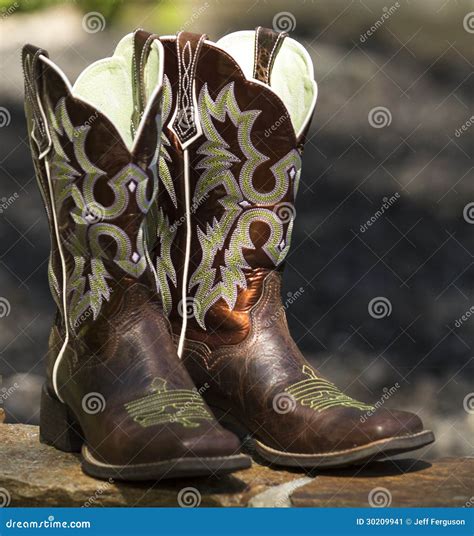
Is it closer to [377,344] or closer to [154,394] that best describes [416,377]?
[377,344]

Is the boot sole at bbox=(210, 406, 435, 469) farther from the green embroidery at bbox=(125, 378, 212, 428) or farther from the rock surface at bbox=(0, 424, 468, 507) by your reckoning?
the green embroidery at bbox=(125, 378, 212, 428)

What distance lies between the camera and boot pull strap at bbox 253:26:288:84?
2588 mm

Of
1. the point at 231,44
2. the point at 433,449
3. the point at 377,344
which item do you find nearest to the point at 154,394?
the point at 231,44

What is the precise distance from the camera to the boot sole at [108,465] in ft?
6.48

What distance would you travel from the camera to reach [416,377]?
4.25 metres

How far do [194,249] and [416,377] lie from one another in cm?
200

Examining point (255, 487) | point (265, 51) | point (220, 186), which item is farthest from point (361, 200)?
point (255, 487)

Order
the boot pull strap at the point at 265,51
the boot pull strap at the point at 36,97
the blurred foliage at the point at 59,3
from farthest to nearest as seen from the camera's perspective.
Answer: the blurred foliage at the point at 59,3 → the boot pull strap at the point at 265,51 → the boot pull strap at the point at 36,97

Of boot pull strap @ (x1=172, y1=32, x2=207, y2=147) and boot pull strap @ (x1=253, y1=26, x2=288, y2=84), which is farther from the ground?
boot pull strap @ (x1=253, y1=26, x2=288, y2=84)

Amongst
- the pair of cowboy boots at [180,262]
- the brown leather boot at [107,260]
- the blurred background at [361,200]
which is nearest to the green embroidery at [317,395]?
the pair of cowboy boots at [180,262]

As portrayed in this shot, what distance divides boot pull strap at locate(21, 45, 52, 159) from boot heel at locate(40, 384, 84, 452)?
0.62m

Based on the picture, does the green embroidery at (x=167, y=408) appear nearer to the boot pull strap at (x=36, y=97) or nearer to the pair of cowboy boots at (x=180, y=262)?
the pair of cowboy boots at (x=180, y=262)

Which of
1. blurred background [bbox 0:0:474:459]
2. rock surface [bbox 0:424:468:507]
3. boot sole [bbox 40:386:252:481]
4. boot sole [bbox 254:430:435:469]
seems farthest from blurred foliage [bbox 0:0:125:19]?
boot sole [bbox 254:430:435:469]

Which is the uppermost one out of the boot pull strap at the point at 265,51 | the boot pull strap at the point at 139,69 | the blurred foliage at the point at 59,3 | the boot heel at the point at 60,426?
the blurred foliage at the point at 59,3
